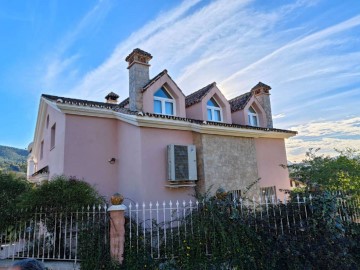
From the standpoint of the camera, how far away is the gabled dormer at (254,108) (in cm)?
1609

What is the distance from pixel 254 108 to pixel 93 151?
10.7m

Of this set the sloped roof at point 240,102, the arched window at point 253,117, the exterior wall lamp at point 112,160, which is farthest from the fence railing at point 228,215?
the arched window at point 253,117

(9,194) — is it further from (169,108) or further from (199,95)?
(199,95)

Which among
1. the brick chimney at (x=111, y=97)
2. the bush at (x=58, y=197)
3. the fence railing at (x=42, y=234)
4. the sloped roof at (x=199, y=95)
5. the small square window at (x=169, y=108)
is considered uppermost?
the brick chimney at (x=111, y=97)

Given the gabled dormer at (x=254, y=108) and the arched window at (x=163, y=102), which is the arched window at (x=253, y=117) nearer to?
the gabled dormer at (x=254, y=108)

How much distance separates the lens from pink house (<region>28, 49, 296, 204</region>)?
36.4ft

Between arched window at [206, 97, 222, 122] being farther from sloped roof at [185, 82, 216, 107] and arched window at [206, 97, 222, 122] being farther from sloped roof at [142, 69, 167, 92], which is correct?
sloped roof at [142, 69, 167, 92]

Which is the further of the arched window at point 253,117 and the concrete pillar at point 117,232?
the arched window at point 253,117

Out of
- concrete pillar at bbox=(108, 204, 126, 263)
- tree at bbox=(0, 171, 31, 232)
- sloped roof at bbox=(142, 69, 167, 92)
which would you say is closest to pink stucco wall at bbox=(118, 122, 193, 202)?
sloped roof at bbox=(142, 69, 167, 92)

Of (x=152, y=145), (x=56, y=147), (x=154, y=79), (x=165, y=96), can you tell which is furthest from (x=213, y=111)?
(x=56, y=147)

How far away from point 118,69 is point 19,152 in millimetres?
63272

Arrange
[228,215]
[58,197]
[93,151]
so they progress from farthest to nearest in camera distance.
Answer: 1. [93,151]
2. [58,197]
3. [228,215]

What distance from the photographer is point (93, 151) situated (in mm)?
11828

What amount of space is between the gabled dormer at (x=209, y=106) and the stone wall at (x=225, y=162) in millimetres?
1930
